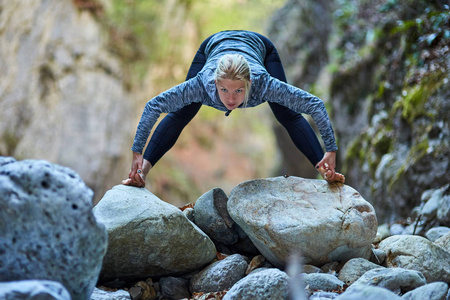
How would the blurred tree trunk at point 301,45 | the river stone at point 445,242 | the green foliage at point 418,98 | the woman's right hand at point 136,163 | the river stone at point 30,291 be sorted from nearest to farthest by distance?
the river stone at point 30,291 → the river stone at point 445,242 → the woman's right hand at point 136,163 → the green foliage at point 418,98 → the blurred tree trunk at point 301,45

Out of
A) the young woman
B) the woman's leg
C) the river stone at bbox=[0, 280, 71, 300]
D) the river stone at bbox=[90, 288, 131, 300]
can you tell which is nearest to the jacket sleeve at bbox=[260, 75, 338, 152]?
the young woman

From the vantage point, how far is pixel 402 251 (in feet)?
9.53

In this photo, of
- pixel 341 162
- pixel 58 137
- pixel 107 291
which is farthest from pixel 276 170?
pixel 107 291

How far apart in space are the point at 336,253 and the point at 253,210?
61 cm

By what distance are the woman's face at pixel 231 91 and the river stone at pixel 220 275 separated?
1045mm

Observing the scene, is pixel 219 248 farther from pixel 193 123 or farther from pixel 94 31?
pixel 193 123

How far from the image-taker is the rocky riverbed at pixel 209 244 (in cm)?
192

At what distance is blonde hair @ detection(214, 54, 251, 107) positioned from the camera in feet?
8.95

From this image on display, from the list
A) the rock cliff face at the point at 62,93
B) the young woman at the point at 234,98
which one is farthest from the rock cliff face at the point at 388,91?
the rock cliff face at the point at 62,93

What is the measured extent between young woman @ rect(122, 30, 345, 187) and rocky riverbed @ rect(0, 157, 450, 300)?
10.3 inches

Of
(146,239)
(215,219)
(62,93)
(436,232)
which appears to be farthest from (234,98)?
(62,93)

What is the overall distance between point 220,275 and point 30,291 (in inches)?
55.3

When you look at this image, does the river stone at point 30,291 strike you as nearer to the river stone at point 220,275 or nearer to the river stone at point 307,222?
the river stone at point 220,275

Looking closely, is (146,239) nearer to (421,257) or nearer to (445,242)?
(421,257)
